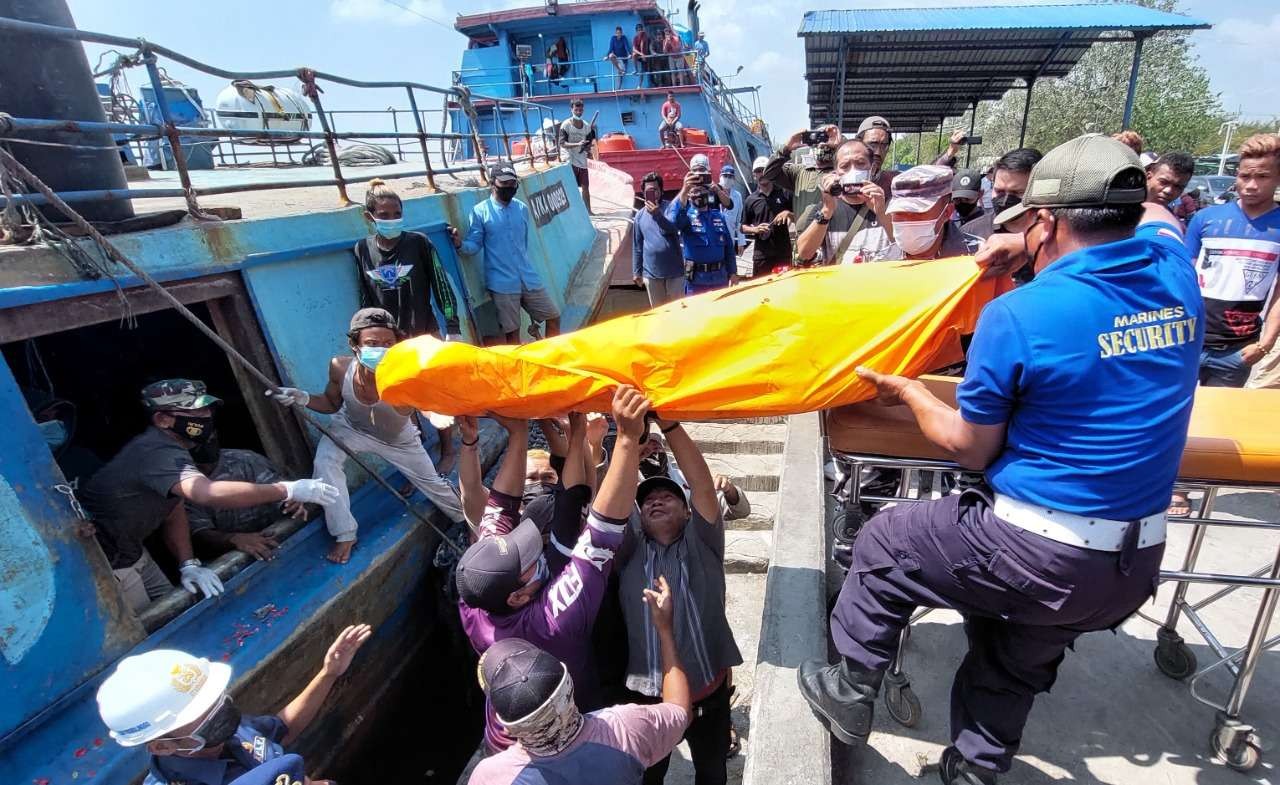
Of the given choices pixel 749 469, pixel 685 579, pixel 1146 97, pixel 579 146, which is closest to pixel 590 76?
pixel 579 146

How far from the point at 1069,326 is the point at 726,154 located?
13.0 m

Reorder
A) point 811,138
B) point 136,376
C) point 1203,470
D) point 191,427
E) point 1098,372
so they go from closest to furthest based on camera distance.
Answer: point 1098,372
point 1203,470
point 191,427
point 136,376
point 811,138

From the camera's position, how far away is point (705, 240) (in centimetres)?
620

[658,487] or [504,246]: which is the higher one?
[504,246]

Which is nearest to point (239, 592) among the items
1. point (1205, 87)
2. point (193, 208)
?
point (193, 208)

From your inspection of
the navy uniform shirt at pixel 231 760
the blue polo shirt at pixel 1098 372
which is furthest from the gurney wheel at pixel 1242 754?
the navy uniform shirt at pixel 231 760

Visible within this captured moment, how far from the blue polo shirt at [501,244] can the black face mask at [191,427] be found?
296cm

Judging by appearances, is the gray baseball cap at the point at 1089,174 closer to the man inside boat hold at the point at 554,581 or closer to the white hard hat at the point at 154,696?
the man inside boat hold at the point at 554,581

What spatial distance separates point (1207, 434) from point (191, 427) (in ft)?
13.0

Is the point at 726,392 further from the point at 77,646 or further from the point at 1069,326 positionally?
the point at 77,646

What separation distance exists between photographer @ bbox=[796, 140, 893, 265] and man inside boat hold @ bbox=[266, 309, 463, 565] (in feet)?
8.07

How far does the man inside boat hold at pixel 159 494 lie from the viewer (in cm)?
274

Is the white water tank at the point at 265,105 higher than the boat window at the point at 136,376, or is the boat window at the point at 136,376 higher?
the white water tank at the point at 265,105

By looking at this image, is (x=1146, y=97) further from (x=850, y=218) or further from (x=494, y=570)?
(x=494, y=570)
